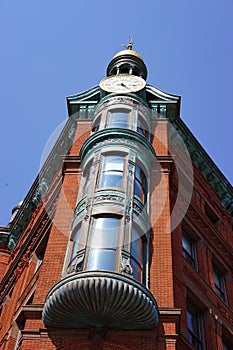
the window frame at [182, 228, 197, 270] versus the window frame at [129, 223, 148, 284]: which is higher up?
the window frame at [182, 228, 197, 270]

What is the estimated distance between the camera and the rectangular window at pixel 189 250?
82.5ft

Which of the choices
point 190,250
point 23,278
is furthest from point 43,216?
point 190,250

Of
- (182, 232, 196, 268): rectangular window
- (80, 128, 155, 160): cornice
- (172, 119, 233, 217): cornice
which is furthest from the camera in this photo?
(172, 119, 233, 217): cornice

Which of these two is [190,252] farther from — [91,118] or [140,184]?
[91,118]

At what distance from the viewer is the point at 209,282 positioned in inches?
973

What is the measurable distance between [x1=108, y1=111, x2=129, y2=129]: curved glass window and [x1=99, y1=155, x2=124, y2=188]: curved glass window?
3.20 m

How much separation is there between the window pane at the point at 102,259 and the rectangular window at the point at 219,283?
8.88m

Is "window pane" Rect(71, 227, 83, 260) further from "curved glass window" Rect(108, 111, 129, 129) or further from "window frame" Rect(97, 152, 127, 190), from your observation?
"curved glass window" Rect(108, 111, 129, 129)

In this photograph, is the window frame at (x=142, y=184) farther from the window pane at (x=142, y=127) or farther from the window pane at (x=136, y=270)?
the window pane at (x=142, y=127)

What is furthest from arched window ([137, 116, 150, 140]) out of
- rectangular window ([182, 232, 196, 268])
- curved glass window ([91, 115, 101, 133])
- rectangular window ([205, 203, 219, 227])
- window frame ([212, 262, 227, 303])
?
Answer: window frame ([212, 262, 227, 303])

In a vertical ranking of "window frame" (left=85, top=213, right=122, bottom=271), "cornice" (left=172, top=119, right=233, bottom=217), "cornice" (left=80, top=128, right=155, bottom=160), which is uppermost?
"cornice" (left=172, top=119, right=233, bottom=217)

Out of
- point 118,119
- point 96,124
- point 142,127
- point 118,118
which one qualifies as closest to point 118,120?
point 118,119

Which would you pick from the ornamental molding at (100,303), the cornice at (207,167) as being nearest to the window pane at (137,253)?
the ornamental molding at (100,303)

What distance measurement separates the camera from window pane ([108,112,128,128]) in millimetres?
26500
